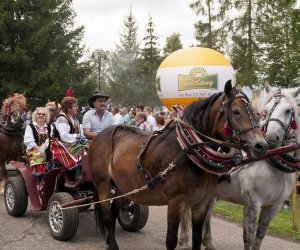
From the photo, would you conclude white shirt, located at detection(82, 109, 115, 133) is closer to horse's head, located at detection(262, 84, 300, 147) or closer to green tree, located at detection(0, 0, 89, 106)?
horse's head, located at detection(262, 84, 300, 147)

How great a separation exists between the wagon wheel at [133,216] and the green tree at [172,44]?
40.1 meters

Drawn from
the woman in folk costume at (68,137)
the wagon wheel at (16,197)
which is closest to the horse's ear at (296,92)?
the woman in folk costume at (68,137)

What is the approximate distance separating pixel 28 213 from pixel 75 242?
6.36 feet

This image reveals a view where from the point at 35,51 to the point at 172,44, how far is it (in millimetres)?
22900

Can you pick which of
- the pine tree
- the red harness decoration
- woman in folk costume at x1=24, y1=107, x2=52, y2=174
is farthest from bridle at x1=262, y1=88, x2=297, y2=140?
the pine tree

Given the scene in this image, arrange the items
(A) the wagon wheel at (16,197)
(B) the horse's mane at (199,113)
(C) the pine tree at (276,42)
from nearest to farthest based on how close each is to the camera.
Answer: (B) the horse's mane at (199,113) < (A) the wagon wheel at (16,197) < (C) the pine tree at (276,42)

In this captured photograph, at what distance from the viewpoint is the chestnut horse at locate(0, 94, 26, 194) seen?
9.33 meters

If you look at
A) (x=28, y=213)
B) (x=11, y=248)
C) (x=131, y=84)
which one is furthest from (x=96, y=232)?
(x=131, y=84)

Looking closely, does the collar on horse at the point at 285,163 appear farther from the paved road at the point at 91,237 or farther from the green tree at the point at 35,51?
the green tree at the point at 35,51

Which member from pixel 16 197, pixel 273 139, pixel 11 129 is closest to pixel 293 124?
pixel 273 139

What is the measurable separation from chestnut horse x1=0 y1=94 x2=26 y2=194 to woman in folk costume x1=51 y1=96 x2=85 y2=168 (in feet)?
10.5

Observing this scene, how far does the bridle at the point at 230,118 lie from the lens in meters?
3.76

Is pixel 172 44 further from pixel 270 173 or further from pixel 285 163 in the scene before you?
pixel 285 163

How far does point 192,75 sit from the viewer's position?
9.52 m
